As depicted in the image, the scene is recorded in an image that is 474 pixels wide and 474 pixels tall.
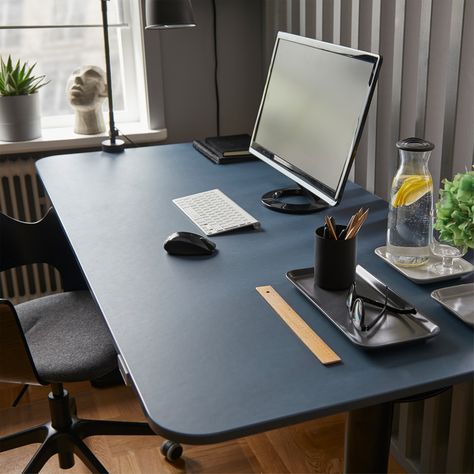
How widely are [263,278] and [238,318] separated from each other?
0.58 ft

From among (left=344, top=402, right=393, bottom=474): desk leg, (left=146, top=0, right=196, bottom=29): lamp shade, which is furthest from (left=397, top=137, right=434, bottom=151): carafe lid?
(left=146, top=0, right=196, bottom=29): lamp shade

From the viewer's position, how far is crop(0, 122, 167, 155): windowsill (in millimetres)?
2596

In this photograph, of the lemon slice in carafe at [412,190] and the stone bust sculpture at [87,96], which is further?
the stone bust sculpture at [87,96]

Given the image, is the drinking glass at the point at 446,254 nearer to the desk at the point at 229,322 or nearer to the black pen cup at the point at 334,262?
the desk at the point at 229,322

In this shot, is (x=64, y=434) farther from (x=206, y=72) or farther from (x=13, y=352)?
(x=206, y=72)

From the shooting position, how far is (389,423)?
127 cm

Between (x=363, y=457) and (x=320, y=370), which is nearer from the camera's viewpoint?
(x=320, y=370)

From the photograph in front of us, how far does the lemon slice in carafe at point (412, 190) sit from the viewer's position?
1388mm

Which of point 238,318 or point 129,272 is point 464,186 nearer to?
point 238,318

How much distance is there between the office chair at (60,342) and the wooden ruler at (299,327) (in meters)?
0.59

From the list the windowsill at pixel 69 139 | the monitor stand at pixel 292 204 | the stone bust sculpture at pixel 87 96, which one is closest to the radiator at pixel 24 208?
the windowsill at pixel 69 139

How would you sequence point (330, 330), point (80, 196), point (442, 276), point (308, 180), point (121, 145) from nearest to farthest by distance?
point (330, 330)
point (442, 276)
point (308, 180)
point (80, 196)
point (121, 145)

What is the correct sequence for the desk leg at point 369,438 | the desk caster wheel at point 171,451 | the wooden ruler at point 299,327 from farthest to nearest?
the desk caster wheel at point 171,451
the desk leg at point 369,438
the wooden ruler at point 299,327

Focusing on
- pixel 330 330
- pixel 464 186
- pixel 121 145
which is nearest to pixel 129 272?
pixel 330 330
